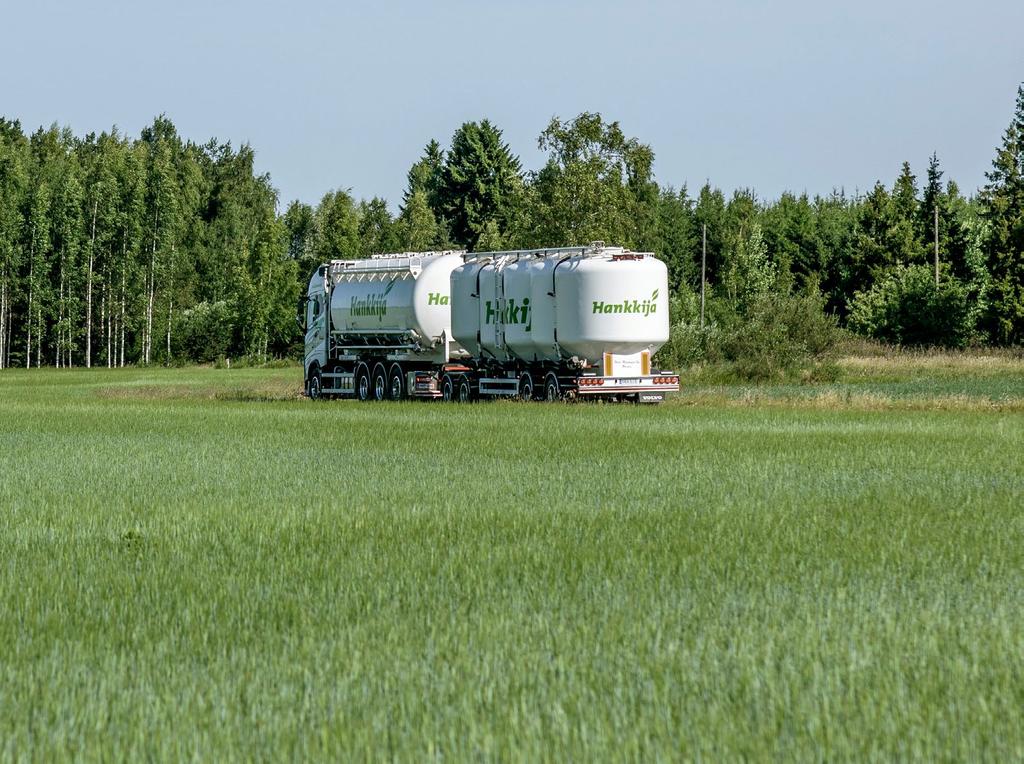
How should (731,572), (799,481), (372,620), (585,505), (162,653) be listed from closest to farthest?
(162,653), (372,620), (731,572), (585,505), (799,481)

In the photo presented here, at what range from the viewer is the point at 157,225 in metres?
109

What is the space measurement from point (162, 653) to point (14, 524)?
23.3 ft

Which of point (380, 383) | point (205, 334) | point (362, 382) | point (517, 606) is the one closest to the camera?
point (517, 606)

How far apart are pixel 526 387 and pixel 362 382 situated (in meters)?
7.51

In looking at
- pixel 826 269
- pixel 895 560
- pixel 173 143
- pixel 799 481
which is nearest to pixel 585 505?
pixel 799 481

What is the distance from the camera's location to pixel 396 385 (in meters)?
46.1

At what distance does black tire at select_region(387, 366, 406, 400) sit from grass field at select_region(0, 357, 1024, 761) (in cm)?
2266

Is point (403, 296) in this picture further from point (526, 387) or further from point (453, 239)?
point (453, 239)

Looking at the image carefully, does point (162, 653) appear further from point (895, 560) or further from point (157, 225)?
point (157, 225)

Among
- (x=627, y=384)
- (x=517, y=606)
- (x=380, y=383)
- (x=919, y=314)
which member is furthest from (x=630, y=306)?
(x=919, y=314)

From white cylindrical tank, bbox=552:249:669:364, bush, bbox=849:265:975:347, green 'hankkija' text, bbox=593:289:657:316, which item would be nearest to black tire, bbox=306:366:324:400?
white cylindrical tank, bbox=552:249:669:364

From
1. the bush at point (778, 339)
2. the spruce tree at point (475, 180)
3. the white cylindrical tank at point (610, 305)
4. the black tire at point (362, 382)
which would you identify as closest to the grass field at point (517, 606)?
the white cylindrical tank at point (610, 305)

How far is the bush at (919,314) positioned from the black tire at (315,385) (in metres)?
32.8

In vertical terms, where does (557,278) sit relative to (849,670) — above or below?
above
